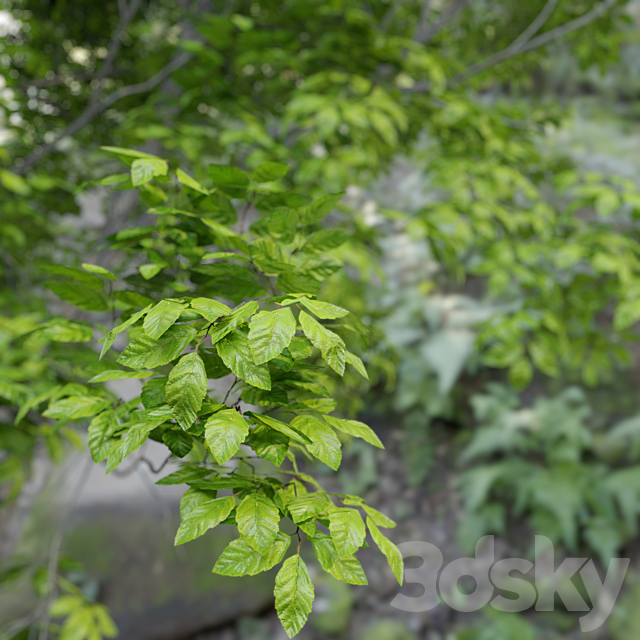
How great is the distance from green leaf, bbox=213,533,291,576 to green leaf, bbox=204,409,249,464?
8cm

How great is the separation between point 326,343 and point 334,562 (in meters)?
0.18

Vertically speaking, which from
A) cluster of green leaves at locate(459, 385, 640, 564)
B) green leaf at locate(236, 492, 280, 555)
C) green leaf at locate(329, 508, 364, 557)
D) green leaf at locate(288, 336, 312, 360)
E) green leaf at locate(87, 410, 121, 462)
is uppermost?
green leaf at locate(288, 336, 312, 360)

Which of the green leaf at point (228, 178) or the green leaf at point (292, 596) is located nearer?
the green leaf at point (292, 596)

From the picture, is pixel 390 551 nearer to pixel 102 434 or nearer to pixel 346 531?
pixel 346 531

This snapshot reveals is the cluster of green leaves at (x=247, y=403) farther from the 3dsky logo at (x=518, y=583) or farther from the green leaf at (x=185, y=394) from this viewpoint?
the 3dsky logo at (x=518, y=583)

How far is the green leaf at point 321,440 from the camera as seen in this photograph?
14.8 inches

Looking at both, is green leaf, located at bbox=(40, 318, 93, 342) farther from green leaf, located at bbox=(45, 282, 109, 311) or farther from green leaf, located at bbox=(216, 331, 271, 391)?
green leaf, located at bbox=(216, 331, 271, 391)

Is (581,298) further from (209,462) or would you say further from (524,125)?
(209,462)

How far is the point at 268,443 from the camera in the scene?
1.24 ft

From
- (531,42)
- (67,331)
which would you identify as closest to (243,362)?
(67,331)

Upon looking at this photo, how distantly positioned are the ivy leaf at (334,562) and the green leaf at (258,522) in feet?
0.13

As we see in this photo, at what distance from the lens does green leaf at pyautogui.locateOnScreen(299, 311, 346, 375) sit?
14.6 inches

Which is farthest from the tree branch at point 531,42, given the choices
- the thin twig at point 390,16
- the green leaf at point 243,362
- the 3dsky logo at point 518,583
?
the 3dsky logo at point 518,583

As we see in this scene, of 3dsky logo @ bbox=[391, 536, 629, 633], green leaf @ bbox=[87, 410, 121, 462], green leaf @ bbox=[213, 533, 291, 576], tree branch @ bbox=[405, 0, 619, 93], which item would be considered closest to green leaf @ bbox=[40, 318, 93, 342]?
green leaf @ bbox=[87, 410, 121, 462]
